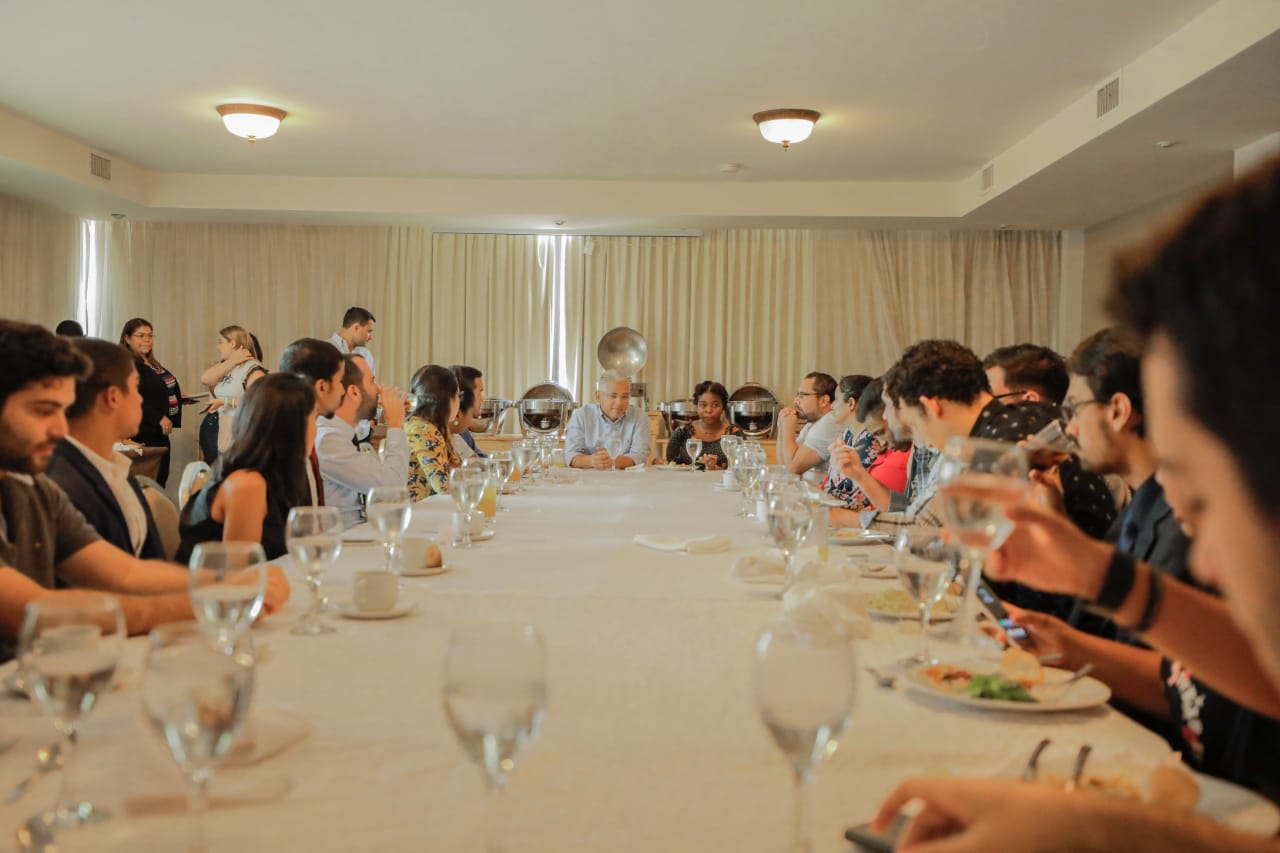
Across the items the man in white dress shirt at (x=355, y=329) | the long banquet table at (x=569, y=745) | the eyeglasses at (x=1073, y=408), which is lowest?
the long banquet table at (x=569, y=745)

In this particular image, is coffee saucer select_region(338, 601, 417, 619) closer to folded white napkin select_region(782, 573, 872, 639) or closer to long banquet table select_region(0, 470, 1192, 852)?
long banquet table select_region(0, 470, 1192, 852)

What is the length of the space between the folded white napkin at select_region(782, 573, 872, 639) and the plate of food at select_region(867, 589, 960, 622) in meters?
0.03

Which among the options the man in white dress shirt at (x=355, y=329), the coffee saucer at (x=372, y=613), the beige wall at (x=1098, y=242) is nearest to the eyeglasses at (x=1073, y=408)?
the coffee saucer at (x=372, y=613)

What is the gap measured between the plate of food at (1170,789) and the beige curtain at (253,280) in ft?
27.1

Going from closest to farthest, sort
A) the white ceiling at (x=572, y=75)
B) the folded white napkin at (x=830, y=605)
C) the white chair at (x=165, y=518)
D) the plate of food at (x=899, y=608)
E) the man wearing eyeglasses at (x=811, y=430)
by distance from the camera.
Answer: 1. the folded white napkin at (x=830, y=605)
2. the plate of food at (x=899, y=608)
3. the white chair at (x=165, y=518)
4. the white ceiling at (x=572, y=75)
5. the man wearing eyeglasses at (x=811, y=430)

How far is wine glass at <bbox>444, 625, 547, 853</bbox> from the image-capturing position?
2.47ft

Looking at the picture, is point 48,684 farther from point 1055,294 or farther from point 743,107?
point 1055,294

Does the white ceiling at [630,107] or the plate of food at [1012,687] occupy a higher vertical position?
the white ceiling at [630,107]

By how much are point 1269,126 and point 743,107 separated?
8.27ft

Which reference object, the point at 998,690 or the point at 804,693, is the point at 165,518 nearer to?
the point at 998,690

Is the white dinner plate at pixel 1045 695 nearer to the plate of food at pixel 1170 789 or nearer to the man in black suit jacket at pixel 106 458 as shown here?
the plate of food at pixel 1170 789

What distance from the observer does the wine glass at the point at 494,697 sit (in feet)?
2.47

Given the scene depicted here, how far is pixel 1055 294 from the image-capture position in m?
8.54

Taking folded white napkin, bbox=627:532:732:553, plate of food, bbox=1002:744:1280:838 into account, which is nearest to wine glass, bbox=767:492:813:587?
folded white napkin, bbox=627:532:732:553
